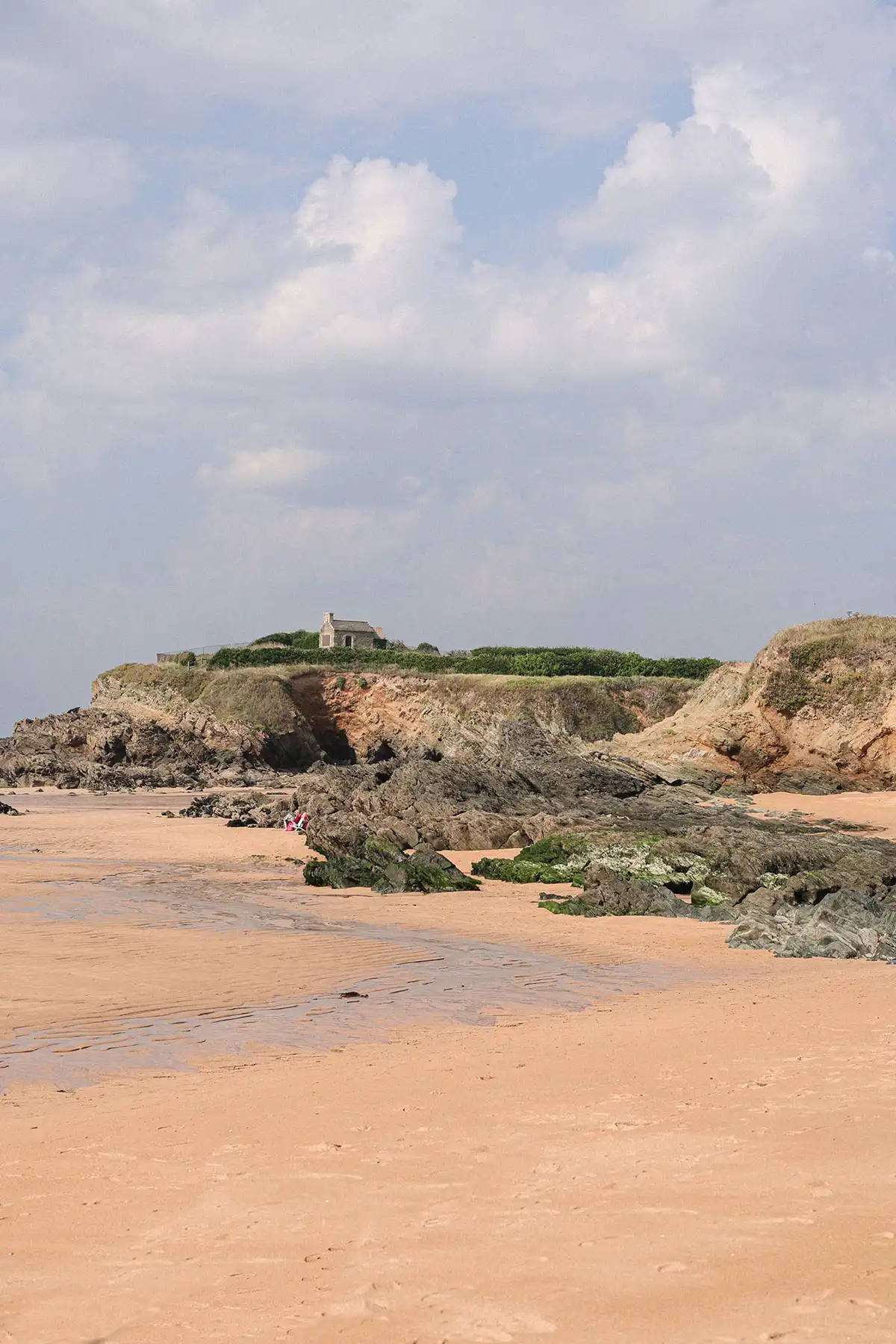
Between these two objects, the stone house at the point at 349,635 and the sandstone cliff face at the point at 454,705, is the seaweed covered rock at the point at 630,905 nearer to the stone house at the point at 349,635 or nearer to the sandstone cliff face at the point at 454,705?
the sandstone cliff face at the point at 454,705

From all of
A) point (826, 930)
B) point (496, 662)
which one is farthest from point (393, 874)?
point (496, 662)

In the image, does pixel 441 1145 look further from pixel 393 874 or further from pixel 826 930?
pixel 393 874

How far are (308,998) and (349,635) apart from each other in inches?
2601

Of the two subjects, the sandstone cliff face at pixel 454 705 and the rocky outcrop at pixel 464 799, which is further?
the sandstone cliff face at pixel 454 705

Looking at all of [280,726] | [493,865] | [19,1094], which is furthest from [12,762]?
[19,1094]

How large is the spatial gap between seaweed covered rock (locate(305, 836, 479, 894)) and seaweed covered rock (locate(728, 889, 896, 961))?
4556 millimetres

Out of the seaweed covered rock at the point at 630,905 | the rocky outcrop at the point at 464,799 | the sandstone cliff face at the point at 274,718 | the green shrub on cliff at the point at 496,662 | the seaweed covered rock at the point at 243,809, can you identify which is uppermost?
the green shrub on cliff at the point at 496,662

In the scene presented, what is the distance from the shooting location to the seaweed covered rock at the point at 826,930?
38.1 ft

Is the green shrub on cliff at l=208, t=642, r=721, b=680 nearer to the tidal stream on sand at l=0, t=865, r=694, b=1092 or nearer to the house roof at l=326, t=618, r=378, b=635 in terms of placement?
the house roof at l=326, t=618, r=378, b=635

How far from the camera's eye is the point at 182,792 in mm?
38375

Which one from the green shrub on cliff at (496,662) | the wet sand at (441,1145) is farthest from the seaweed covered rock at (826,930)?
the green shrub on cliff at (496,662)

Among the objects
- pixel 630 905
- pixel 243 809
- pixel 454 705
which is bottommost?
pixel 630 905

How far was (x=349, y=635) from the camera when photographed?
246 ft

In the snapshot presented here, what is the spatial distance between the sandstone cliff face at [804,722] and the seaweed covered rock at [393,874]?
16.3 m
